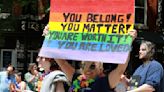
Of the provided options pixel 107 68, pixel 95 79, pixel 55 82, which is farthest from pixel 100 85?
pixel 107 68

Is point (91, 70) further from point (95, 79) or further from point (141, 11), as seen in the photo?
point (141, 11)

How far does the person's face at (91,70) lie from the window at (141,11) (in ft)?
59.1

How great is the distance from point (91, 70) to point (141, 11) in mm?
18287

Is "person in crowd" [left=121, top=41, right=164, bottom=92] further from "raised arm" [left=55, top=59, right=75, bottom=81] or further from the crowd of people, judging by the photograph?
"raised arm" [left=55, top=59, right=75, bottom=81]

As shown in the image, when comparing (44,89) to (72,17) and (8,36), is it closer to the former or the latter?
(72,17)

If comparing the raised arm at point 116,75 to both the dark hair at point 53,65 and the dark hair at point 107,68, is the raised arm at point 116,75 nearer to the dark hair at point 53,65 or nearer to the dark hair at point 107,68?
the dark hair at point 107,68

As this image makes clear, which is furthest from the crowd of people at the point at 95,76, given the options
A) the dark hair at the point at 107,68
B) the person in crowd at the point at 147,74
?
the dark hair at the point at 107,68

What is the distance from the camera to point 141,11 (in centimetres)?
2273

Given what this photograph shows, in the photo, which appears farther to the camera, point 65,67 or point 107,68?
point 107,68

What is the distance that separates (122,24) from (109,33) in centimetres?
16

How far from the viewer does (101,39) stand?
15.4 ft

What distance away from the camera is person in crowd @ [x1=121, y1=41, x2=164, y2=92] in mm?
5125

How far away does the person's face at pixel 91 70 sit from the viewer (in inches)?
184

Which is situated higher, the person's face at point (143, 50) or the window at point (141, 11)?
the person's face at point (143, 50)
